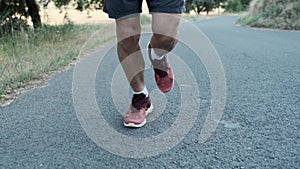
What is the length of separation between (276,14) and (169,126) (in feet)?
43.5

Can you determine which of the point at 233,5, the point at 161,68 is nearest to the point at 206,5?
the point at 233,5

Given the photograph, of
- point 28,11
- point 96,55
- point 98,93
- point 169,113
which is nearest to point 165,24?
point 169,113

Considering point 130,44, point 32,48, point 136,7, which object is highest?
point 136,7

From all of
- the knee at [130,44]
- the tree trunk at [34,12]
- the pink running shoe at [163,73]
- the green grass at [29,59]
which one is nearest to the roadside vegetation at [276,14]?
the green grass at [29,59]

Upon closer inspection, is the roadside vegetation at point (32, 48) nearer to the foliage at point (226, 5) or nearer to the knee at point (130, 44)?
the knee at point (130, 44)

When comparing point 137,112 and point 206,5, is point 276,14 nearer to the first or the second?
point 137,112

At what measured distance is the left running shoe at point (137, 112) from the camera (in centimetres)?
215

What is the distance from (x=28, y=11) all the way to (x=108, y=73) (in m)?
6.68

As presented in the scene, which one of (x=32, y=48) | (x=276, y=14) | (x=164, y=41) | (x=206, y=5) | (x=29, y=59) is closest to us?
(x=164, y=41)

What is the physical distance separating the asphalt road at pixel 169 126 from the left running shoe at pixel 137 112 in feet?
0.19

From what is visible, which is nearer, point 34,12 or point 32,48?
point 32,48

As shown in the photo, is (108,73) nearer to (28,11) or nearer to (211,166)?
(211,166)

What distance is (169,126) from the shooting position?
2.19 metres

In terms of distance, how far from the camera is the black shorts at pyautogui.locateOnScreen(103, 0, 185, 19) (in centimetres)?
198
